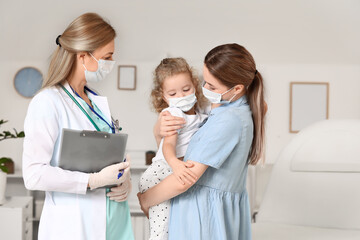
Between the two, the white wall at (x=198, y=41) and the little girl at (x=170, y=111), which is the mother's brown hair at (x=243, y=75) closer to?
the little girl at (x=170, y=111)

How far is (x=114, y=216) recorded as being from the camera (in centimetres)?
168

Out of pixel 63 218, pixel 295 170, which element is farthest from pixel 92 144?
pixel 295 170

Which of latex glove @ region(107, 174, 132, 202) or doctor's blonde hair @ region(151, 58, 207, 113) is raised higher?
doctor's blonde hair @ region(151, 58, 207, 113)

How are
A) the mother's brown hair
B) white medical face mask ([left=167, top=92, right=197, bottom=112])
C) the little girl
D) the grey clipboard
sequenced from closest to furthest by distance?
the grey clipboard → the mother's brown hair → the little girl → white medical face mask ([left=167, top=92, right=197, bottom=112])

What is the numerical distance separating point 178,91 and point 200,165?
0.45 metres

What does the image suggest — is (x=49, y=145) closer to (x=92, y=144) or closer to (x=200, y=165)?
(x=92, y=144)

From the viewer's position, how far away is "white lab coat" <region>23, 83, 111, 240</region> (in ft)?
4.91

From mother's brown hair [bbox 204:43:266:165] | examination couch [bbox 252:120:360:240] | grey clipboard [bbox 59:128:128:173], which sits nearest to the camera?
grey clipboard [bbox 59:128:128:173]

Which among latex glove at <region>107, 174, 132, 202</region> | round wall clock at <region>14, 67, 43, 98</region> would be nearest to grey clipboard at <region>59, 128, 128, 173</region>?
latex glove at <region>107, 174, 132, 202</region>

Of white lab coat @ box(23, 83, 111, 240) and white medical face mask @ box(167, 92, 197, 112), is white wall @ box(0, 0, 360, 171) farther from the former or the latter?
white lab coat @ box(23, 83, 111, 240)

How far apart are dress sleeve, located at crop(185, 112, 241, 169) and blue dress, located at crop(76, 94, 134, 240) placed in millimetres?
317

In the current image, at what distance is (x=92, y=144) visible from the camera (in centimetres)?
152

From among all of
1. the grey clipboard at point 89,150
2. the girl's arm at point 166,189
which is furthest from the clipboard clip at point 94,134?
the girl's arm at point 166,189

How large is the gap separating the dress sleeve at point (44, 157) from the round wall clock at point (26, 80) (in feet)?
11.0
